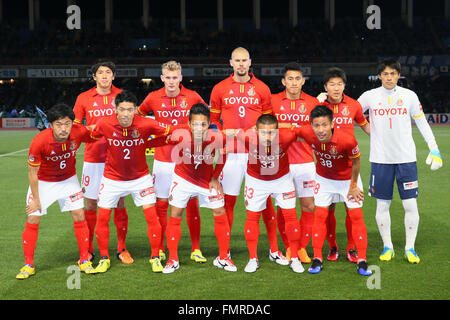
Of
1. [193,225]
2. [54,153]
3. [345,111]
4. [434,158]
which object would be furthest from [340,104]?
[54,153]

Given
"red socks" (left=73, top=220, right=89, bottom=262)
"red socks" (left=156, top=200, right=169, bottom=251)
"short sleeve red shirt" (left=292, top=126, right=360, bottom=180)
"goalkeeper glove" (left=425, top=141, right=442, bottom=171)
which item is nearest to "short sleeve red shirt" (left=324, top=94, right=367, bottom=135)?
"short sleeve red shirt" (left=292, top=126, right=360, bottom=180)

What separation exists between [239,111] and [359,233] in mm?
1911

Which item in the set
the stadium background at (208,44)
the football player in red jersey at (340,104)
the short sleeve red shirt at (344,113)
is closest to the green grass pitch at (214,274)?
the football player in red jersey at (340,104)

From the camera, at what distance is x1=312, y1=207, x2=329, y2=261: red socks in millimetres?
5578

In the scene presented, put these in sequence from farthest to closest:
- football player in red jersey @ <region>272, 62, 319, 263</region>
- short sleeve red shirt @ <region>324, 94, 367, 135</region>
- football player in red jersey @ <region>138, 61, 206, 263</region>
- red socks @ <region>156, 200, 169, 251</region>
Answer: red socks @ <region>156, 200, 169, 251</region>, football player in red jersey @ <region>138, 61, 206, 263</region>, football player in red jersey @ <region>272, 62, 319, 263</region>, short sleeve red shirt @ <region>324, 94, 367, 135</region>

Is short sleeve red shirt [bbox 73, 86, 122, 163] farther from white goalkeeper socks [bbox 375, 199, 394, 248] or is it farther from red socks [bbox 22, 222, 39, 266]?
white goalkeeper socks [bbox 375, 199, 394, 248]

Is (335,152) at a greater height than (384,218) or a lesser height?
greater

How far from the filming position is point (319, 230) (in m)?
5.60

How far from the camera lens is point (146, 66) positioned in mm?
35688

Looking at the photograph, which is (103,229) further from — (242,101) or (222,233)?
(242,101)

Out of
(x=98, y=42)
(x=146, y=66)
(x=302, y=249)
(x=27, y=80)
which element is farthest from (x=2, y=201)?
(x=27, y=80)

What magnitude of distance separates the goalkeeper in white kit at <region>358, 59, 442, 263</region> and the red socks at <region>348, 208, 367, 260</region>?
53cm

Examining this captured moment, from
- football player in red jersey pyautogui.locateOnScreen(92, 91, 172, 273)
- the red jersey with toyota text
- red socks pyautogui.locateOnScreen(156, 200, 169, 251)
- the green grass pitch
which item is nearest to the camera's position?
the green grass pitch
